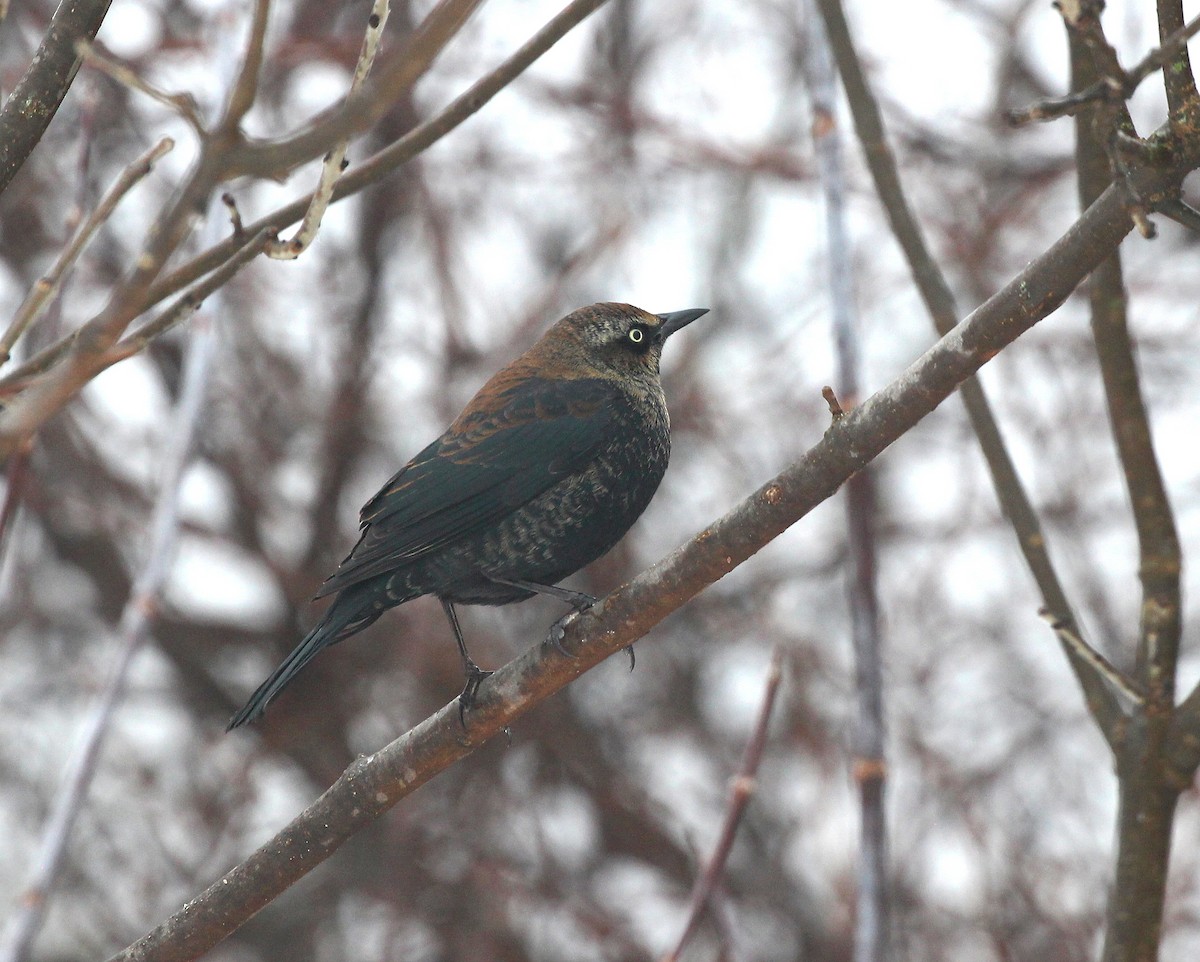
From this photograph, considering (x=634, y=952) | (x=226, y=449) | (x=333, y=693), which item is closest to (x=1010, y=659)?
(x=634, y=952)

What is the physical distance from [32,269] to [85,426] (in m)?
0.93

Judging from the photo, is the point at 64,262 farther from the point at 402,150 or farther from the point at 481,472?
the point at 481,472

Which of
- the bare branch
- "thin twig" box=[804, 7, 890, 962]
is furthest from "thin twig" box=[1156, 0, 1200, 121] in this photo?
the bare branch

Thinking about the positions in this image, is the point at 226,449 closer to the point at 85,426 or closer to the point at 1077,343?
the point at 85,426

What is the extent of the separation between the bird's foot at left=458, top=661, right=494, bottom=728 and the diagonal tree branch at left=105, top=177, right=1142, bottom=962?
0.07 ft

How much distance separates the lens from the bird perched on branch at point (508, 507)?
3.68 m

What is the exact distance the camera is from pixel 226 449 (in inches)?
313

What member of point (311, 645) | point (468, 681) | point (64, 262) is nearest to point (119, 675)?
point (311, 645)

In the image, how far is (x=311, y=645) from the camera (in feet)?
11.4

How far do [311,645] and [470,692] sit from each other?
64 centimetres

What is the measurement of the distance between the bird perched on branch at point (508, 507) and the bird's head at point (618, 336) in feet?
0.99

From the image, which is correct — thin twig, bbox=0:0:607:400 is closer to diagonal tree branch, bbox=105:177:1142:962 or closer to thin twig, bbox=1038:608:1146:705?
diagonal tree branch, bbox=105:177:1142:962

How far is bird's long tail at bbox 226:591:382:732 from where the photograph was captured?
329 centimetres

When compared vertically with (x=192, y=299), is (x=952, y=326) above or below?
above
